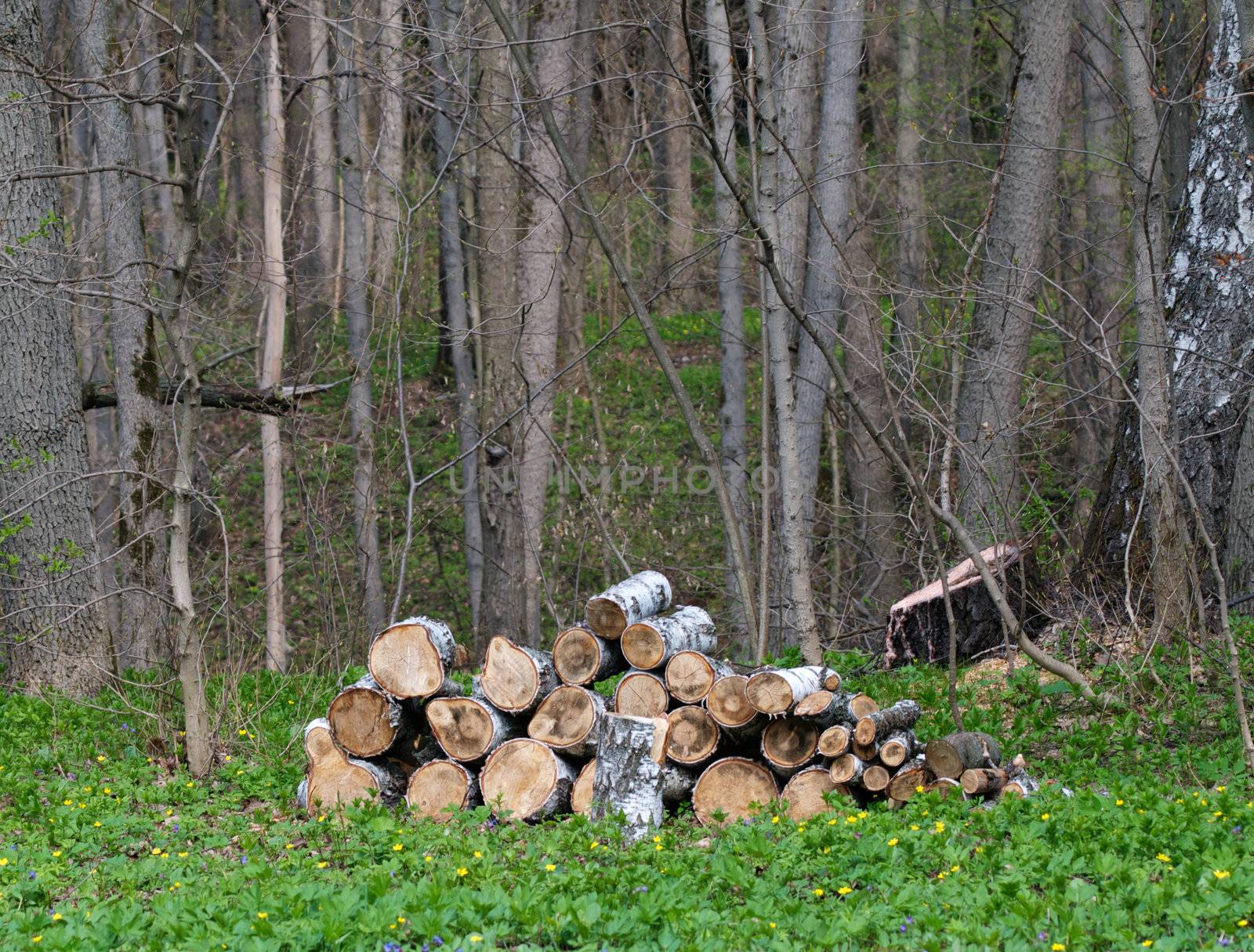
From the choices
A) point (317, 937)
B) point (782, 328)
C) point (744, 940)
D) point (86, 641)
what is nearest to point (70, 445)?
point (86, 641)

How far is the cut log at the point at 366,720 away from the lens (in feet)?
19.8

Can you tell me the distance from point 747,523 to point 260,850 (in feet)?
24.5

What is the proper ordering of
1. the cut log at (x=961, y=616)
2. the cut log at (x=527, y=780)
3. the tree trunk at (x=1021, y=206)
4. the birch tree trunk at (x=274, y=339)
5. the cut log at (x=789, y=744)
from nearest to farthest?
the cut log at (x=789, y=744) → the cut log at (x=527, y=780) → the cut log at (x=961, y=616) → the tree trunk at (x=1021, y=206) → the birch tree trunk at (x=274, y=339)

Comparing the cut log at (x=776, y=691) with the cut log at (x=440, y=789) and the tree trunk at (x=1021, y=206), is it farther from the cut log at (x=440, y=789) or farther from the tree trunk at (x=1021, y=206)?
the tree trunk at (x=1021, y=206)

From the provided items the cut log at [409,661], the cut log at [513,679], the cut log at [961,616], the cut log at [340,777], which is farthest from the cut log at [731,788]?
the cut log at [961,616]

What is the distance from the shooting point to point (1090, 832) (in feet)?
15.1

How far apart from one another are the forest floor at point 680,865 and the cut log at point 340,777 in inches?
6.4

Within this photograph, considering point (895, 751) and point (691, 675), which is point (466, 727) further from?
point (895, 751)

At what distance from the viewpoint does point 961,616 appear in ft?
26.3

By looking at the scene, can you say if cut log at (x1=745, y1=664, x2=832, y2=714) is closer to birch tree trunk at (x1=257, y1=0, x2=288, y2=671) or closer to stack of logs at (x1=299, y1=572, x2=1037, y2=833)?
stack of logs at (x1=299, y1=572, x2=1037, y2=833)

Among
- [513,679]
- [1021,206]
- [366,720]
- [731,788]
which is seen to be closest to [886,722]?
[731,788]

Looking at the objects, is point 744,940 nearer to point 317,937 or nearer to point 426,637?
point 317,937

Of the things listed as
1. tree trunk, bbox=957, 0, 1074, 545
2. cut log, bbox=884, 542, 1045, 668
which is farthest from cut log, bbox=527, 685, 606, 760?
tree trunk, bbox=957, 0, 1074, 545

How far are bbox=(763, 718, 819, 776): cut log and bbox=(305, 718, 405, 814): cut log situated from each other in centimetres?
188
